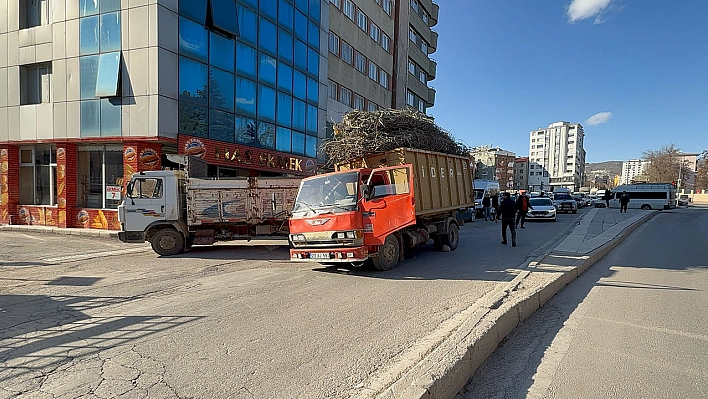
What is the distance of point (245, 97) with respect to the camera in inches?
758

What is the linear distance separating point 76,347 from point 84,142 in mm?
14817

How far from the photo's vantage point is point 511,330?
4922 mm

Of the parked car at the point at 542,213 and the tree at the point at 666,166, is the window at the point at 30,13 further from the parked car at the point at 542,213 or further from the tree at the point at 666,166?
the tree at the point at 666,166

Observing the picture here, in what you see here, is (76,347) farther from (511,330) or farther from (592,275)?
(592,275)

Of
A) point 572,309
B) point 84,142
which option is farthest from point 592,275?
point 84,142

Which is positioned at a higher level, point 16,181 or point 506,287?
point 16,181

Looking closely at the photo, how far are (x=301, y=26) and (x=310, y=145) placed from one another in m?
7.08

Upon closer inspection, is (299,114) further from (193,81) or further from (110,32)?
(110,32)

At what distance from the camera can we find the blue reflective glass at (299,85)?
2303 centimetres

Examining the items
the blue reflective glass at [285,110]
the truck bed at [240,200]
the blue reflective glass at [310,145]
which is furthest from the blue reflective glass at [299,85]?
the truck bed at [240,200]

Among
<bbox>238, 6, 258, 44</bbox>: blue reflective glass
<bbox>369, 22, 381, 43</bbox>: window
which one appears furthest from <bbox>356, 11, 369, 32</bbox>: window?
<bbox>238, 6, 258, 44</bbox>: blue reflective glass

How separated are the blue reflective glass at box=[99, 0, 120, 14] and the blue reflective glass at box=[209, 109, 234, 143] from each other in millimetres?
5129

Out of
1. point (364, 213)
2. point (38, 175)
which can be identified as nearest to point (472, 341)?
point (364, 213)

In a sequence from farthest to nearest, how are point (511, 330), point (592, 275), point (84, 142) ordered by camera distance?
point (84, 142) → point (592, 275) → point (511, 330)
